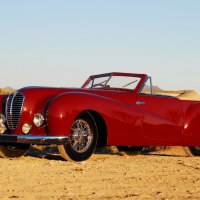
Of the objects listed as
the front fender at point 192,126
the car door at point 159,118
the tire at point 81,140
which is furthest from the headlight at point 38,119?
the front fender at point 192,126

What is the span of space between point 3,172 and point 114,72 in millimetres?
4341

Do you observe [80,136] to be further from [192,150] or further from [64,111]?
[192,150]

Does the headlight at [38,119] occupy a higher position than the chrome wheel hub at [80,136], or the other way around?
the headlight at [38,119]

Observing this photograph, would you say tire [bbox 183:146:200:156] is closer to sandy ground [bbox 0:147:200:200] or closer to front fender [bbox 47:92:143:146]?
front fender [bbox 47:92:143:146]

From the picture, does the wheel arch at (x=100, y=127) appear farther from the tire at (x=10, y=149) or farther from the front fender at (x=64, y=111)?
the tire at (x=10, y=149)

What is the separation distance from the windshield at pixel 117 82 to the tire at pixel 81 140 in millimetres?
1896

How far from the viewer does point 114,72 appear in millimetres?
10273

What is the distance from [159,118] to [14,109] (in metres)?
2.83

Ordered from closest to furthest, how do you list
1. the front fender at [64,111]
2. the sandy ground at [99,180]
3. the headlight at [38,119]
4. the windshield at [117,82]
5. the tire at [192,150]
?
the sandy ground at [99,180] → the front fender at [64,111] → the headlight at [38,119] → the windshield at [117,82] → the tire at [192,150]

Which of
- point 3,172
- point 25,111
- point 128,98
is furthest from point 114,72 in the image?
point 3,172

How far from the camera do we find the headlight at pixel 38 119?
778 cm

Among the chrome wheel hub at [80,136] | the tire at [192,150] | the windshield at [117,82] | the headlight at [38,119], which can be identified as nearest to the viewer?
the headlight at [38,119]

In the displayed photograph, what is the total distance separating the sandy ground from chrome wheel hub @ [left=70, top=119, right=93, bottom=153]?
313 millimetres

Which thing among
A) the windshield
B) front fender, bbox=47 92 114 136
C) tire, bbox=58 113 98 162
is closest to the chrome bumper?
front fender, bbox=47 92 114 136
